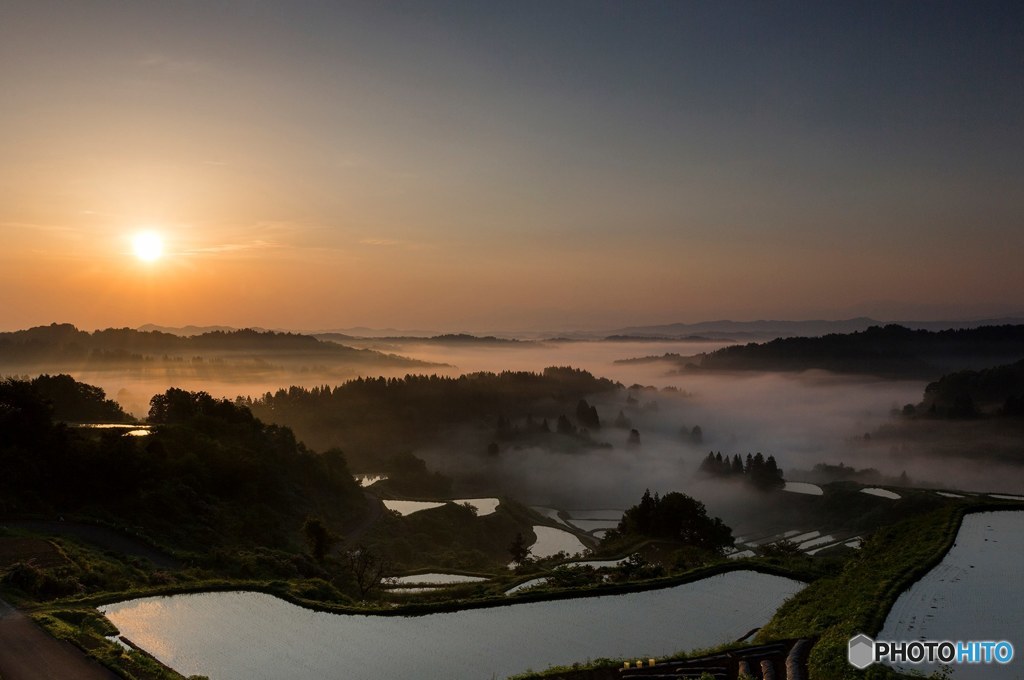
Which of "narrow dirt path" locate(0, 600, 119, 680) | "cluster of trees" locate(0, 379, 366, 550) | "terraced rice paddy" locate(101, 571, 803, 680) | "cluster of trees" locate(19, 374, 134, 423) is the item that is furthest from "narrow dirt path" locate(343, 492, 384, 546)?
"narrow dirt path" locate(0, 600, 119, 680)

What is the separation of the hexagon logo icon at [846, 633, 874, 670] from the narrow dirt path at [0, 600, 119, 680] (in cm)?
2795

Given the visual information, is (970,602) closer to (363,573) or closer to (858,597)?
(858,597)

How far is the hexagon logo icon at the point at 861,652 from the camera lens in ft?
74.2

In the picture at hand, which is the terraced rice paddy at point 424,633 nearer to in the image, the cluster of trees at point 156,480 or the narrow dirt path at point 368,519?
the cluster of trees at point 156,480

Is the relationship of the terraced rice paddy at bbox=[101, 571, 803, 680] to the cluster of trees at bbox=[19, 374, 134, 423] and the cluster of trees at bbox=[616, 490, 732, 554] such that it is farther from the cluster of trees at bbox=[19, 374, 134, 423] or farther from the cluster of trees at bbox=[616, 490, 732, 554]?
the cluster of trees at bbox=[19, 374, 134, 423]

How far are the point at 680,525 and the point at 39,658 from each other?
80.6m

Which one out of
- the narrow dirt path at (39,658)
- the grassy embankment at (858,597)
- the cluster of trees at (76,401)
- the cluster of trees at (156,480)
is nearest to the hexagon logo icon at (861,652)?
the grassy embankment at (858,597)

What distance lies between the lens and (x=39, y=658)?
1070 inches

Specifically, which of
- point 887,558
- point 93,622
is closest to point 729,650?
point 887,558

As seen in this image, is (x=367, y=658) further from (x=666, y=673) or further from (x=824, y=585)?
(x=824, y=585)

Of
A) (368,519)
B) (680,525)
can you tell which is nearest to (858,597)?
(680,525)

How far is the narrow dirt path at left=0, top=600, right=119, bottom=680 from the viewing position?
Answer: 1022 inches

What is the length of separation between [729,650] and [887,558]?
14.6 metres

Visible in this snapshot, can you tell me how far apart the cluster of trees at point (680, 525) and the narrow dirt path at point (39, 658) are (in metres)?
77.2
